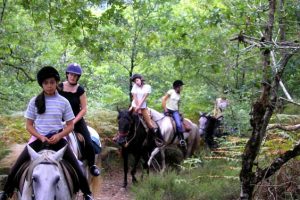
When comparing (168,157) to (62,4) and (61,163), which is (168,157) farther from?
(61,163)

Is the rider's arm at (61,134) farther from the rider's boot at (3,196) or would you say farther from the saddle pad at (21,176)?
the rider's boot at (3,196)

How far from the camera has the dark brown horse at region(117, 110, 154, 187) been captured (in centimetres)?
1025

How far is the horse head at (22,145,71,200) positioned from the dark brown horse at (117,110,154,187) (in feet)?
18.2

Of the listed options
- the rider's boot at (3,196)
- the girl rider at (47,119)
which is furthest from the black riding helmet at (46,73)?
the rider's boot at (3,196)

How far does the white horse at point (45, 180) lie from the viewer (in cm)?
405

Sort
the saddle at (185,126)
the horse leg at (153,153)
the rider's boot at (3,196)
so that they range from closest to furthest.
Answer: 1. the rider's boot at (3,196)
2. the horse leg at (153,153)
3. the saddle at (185,126)

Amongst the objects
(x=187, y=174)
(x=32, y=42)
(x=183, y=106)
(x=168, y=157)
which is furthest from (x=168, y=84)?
(x=187, y=174)

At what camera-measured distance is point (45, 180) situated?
4105 millimetres

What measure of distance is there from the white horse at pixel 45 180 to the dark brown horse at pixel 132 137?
18.0 feet

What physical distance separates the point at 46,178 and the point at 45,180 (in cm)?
3

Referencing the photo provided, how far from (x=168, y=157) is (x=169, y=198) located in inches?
228

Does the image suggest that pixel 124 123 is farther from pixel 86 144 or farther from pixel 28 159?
pixel 28 159

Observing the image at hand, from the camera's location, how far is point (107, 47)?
7.97 meters

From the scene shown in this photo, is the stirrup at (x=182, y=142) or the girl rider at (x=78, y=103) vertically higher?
A: the girl rider at (x=78, y=103)
